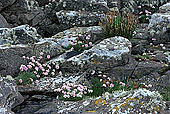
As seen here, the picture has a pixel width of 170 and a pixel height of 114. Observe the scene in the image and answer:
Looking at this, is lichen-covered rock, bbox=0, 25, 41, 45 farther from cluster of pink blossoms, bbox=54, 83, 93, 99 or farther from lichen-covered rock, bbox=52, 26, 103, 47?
cluster of pink blossoms, bbox=54, 83, 93, 99

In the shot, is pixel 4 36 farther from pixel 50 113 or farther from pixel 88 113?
pixel 88 113

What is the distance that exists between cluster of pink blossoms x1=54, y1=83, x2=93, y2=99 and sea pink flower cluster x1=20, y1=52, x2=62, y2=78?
0.86m

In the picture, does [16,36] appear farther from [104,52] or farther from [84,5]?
[84,5]

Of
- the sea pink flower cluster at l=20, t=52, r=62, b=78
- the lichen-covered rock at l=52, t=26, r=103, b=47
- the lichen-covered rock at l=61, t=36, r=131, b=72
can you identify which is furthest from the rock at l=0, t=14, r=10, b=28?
the lichen-covered rock at l=61, t=36, r=131, b=72

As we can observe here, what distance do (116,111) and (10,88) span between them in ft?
8.28

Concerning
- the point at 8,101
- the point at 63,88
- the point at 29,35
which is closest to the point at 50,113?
the point at 8,101

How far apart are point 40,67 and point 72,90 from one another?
1361 millimetres

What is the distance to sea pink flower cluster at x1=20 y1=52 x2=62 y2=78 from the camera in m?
7.22

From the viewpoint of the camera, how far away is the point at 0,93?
4.99 meters

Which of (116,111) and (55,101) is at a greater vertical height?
(116,111)

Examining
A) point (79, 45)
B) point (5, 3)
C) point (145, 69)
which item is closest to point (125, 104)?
point (145, 69)

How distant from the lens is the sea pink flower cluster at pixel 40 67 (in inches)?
284

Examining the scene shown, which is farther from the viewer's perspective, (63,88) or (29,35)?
(29,35)

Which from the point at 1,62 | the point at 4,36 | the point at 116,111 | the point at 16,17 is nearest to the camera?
the point at 116,111
